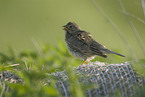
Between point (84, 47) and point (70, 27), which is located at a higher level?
point (70, 27)

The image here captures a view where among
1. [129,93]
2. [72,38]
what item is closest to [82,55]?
[72,38]

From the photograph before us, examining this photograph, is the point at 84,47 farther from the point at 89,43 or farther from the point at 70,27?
the point at 70,27

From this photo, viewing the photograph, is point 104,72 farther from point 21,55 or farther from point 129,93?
point 21,55

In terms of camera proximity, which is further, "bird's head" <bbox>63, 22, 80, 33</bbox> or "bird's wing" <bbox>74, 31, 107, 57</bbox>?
"bird's head" <bbox>63, 22, 80, 33</bbox>

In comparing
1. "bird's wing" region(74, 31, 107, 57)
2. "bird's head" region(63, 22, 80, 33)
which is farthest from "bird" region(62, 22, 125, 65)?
"bird's head" region(63, 22, 80, 33)

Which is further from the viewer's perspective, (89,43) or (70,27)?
(70,27)

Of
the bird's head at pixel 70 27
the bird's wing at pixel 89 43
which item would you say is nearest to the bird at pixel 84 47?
the bird's wing at pixel 89 43

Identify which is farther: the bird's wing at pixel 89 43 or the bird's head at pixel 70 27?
the bird's head at pixel 70 27

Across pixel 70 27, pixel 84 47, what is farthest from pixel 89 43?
pixel 70 27

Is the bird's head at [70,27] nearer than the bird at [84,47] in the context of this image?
No

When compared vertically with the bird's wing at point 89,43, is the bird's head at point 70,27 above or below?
above

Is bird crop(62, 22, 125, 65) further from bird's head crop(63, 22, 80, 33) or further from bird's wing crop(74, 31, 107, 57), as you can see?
bird's head crop(63, 22, 80, 33)

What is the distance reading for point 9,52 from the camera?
397 cm

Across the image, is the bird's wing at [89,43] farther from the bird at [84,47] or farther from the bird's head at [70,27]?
the bird's head at [70,27]
